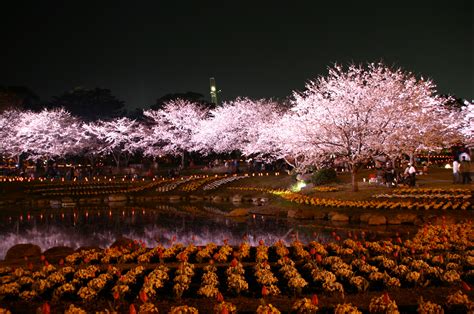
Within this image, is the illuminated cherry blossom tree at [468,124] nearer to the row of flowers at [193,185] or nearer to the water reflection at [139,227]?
the row of flowers at [193,185]

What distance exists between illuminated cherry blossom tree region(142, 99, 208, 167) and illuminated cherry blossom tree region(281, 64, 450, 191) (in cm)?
3117

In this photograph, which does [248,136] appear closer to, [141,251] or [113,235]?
[113,235]

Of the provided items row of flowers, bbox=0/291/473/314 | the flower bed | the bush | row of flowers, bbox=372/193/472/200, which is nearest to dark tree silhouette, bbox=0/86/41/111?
the bush

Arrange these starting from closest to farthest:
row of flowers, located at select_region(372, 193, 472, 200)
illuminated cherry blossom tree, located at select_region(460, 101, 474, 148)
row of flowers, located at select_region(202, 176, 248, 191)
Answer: row of flowers, located at select_region(372, 193, 472, 200), row of flowers, located at select_region(202, 176, 248, 191), illuminated cherry blossom tree, located at select_region(460, 101, 474, 148)

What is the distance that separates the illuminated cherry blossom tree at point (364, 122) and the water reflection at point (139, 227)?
267 inches

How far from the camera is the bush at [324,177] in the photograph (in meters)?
35.0

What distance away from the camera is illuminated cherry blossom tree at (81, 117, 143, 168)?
209 feet

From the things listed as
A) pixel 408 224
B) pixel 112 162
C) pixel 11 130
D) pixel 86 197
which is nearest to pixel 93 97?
pixel 112 162

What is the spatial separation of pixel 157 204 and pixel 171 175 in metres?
14.4

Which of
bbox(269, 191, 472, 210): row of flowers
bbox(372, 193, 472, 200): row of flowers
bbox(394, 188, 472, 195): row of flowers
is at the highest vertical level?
bbox(394, 188, 472, 195): row of flowers

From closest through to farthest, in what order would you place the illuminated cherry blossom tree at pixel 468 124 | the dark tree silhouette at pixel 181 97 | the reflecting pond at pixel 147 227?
the reflecting pond at pixel 147 227, the illuminated cherry blossom tree at pixel 468 124, the dark tree silhouette at pixel 181 97

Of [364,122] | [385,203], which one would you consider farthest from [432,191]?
[364,122]

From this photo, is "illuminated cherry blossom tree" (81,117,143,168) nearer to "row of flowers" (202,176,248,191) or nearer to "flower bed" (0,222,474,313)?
"row of flowers" (202,176,248,191)

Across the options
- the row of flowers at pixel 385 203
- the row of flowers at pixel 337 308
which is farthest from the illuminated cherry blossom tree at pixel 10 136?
the row of flowers at pixel 337 308
